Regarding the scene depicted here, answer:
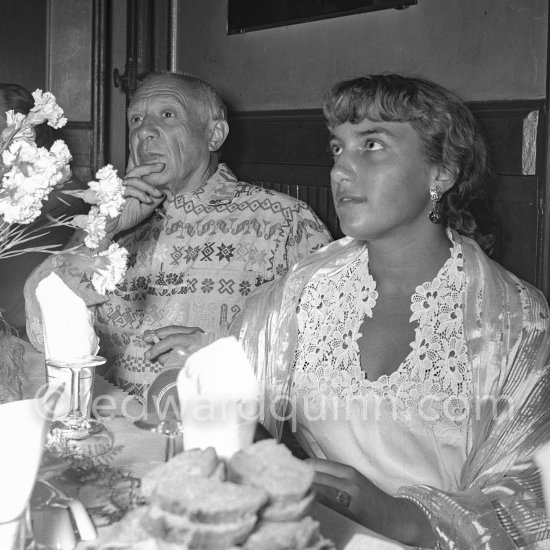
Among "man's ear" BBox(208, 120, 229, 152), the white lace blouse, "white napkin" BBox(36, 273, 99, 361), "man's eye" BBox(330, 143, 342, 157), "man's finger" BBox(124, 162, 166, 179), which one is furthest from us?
"man's ear" BBox(208, 120, 229, 152)

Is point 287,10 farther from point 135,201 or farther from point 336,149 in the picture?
point 336,149

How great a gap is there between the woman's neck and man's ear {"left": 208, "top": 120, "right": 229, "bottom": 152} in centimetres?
116

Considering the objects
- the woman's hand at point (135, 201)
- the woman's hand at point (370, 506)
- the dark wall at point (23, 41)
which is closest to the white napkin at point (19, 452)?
the woman's hand at point (370, 506)

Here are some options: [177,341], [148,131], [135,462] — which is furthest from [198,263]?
[135,462]

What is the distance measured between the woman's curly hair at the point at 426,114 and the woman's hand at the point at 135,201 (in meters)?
0.75

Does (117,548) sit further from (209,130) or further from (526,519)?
(209,130)

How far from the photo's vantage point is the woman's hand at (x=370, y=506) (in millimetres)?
1130

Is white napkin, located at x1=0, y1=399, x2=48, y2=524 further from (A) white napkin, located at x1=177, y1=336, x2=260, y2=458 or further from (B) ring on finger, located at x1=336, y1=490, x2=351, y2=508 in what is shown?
(B) ring on finger, located at x1=336, y1=490, x2=351, y2=508

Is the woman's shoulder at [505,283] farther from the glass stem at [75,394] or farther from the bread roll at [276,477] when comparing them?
the bread roll at [276,477]

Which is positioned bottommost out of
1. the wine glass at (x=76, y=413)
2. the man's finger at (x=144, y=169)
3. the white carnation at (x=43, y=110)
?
the wine glass at (x=76, y=413)

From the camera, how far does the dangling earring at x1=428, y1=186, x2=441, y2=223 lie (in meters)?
1.84

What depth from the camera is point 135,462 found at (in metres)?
1.20

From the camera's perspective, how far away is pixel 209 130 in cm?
286

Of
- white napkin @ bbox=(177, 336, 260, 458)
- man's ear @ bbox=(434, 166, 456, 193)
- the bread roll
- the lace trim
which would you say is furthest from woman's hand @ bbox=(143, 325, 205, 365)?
the bread roll
